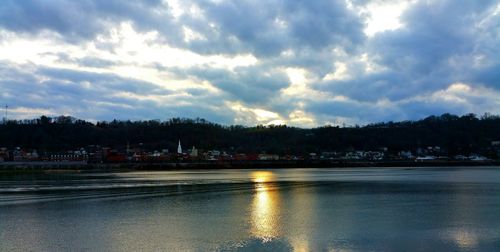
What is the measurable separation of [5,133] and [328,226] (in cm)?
17365

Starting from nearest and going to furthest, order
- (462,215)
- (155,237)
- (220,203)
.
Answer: (155,237) < (462,215) < (220,203)

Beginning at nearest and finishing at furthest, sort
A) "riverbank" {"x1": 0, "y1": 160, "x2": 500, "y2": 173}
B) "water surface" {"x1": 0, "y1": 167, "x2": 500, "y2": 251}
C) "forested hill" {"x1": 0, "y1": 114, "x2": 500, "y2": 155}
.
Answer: "water surface" {"x1": 0, "y1": 167, "x2": 500, "y2": 251}, "riverbank" {"x1": 0, "y1": 160, "x2": 500, "y2": 173}, "forested hill" {"x1": 0, "y1": 114, "x2": 500, "y2": 155}

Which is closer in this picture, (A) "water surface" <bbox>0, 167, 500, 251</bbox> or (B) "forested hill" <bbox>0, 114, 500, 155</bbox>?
(A) "water surface" <bbox>0, 167, 500, 251</bbox>

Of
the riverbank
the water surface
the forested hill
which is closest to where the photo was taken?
the water surface

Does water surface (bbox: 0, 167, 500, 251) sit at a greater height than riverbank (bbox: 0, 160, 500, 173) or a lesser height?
lesser

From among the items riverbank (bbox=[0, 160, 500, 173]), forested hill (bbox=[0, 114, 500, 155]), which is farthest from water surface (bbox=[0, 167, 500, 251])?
forested hill (bbox=[0, 114, 500, 155])

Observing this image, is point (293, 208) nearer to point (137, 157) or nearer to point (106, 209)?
point (106, 209)

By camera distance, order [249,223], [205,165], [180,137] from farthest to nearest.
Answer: [180,137]
[205,165]
[249,223]

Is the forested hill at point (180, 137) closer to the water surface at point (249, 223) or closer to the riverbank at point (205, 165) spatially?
the riverbank at point (205, 165)

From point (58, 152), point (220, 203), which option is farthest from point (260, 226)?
point (58, 152)

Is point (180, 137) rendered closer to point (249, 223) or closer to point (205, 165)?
point (205, 165)

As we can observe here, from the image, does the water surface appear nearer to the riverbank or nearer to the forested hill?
the riverbank

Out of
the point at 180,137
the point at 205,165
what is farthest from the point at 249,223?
the point at 180,137

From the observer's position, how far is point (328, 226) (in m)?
22.1
